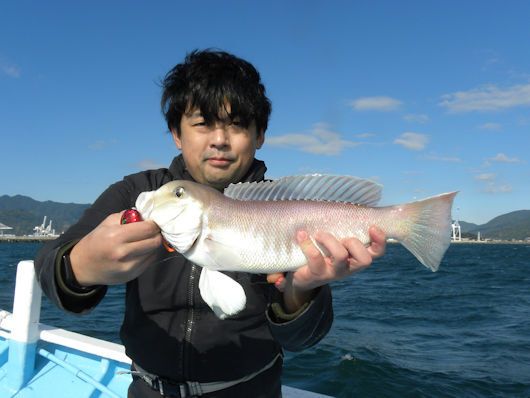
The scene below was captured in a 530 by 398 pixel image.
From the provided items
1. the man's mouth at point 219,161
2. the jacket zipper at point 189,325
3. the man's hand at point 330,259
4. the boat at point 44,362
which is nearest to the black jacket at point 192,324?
the jacket zipper at point 189,325

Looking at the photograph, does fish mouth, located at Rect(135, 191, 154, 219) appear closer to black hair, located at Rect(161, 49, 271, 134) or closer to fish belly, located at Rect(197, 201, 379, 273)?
fish belly, located at Rect(197, 201, 379, 273)

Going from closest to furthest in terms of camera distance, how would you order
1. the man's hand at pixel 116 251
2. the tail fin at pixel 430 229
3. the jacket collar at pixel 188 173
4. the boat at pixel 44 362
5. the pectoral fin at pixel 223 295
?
the man's hand at pixel 116 251 < the pectoral fin at pixel 223 295 < the tail fin at pixel 430 229 < the jacket collar at pixel 188 173 < the boat at pixel 44 362

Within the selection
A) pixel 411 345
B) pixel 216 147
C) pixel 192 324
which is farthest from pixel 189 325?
pixel 411 345

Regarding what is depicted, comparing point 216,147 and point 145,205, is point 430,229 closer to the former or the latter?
point 216,147

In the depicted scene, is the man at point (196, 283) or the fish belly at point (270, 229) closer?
the man at point (196, 283)

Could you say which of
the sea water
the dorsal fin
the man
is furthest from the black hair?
the sea water

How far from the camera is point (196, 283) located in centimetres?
312

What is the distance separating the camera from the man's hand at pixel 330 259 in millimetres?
2607

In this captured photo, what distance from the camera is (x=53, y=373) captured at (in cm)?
508

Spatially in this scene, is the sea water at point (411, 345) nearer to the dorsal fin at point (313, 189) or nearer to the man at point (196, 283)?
the man at point (196, 283)

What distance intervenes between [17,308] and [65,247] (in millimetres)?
3067

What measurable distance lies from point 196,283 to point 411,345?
10053 millimetres

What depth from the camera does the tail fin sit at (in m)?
2.87

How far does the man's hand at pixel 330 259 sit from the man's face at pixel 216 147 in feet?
2.77
